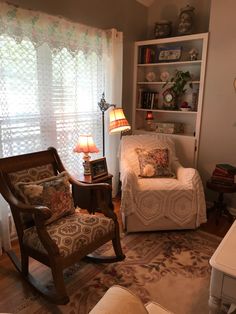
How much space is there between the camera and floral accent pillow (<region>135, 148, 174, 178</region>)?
2756mm

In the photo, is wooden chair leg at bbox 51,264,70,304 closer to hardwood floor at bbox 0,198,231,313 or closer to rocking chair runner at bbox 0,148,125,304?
rocking chair runner at bbox 0,148,125,304

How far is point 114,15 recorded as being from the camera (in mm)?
3062

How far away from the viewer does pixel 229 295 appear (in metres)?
1.18

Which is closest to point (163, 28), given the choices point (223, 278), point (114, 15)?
point (114, 15)

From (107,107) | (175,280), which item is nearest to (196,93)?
(107,107)

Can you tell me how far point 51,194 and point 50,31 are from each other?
1526mm

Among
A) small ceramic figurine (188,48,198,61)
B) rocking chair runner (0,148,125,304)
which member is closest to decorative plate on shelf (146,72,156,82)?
small ceramic figurine (188,48,198,61)

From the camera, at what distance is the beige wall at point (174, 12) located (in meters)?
3.10

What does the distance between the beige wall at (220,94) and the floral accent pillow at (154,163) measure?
59 centimetres

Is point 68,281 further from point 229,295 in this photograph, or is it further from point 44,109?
point 44,109

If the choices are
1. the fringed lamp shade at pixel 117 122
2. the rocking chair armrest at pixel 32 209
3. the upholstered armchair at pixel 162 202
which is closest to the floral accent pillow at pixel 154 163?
the upholstered armchair at pixel 162 202

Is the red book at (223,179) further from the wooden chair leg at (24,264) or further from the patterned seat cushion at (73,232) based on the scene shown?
the wooden chair leg at (24,264)

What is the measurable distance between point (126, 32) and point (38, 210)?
2661 millimetres

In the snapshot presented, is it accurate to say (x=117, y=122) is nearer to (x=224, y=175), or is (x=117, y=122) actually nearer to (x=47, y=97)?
(x=47, y=97)
